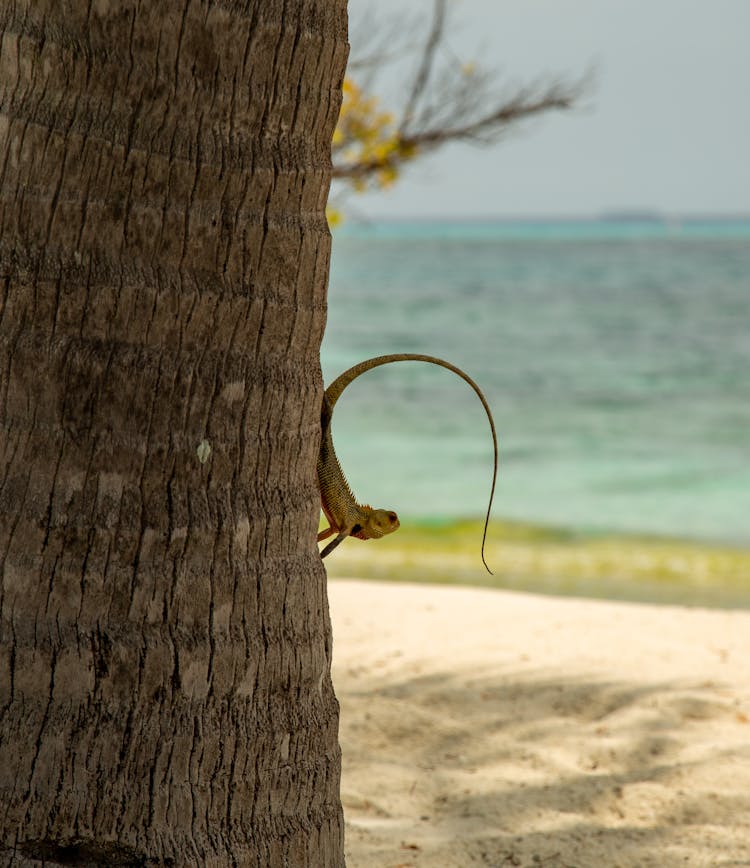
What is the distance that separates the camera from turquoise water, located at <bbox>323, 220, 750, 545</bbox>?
1147cm

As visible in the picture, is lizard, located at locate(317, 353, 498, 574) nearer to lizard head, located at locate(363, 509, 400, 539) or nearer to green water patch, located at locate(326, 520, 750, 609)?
lizard head, located at locate(363, 509, 400, 539)

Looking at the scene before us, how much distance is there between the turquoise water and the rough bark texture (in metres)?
5.44

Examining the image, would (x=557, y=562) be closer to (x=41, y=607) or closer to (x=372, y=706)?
(x=372, y=706)

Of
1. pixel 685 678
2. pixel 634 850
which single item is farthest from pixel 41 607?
pixel 685 678

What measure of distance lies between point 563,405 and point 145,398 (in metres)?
16.2

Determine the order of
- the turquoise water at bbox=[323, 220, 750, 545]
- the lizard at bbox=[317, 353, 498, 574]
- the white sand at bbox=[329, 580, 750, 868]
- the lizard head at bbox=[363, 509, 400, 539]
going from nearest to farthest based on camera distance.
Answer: the lizard at bbox=[317, 353, 498, 574] < the lizard head at bbox=[363, 509, 400, 539] < the white sand at bbox=[329, 580, 750, 868] < the turquoise water at bbox=[323, 220, 750, 545]

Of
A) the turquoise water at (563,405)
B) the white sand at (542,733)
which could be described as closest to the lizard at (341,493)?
the white sand at (542,733)

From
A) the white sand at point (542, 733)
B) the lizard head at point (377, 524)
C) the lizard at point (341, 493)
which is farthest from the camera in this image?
the white sand at point (542, 733)

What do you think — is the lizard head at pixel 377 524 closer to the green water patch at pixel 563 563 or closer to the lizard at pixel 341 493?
the lizard at pixel 341 493

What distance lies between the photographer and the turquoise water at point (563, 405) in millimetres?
11469

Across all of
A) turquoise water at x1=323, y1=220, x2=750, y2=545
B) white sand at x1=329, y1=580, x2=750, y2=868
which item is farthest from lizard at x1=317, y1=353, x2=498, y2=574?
turquoise water at x1=323, y1=220, x2=750, y2=545

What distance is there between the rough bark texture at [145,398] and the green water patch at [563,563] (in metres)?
5.75

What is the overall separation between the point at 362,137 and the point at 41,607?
5.41 meters

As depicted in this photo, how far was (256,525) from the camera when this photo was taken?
6.26 feet
